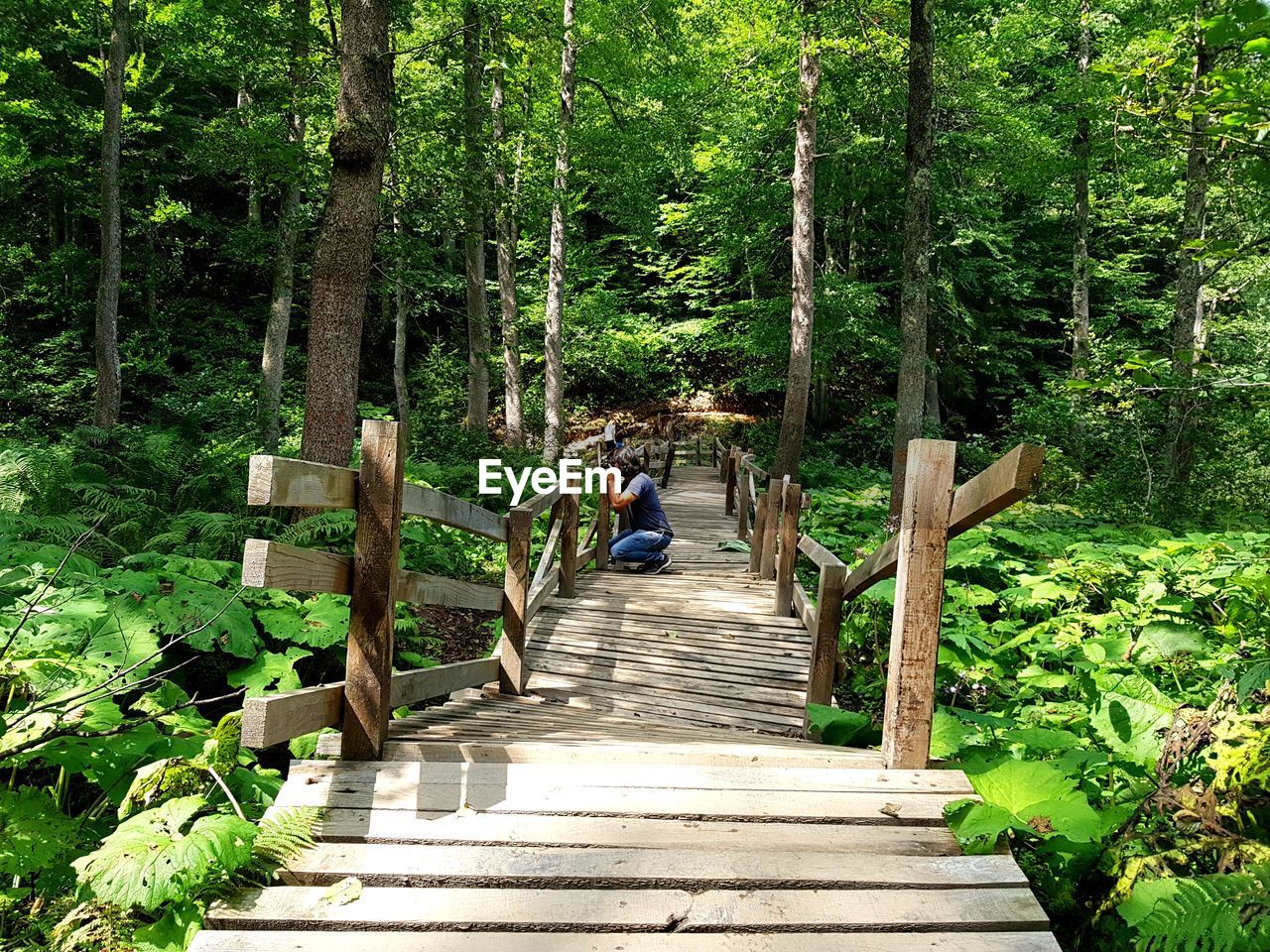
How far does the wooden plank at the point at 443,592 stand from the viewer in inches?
138

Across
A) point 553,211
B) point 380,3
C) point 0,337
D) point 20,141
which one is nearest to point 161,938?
point 380,3

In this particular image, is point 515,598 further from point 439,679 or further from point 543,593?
point 543,593

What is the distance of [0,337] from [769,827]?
21.0 meters

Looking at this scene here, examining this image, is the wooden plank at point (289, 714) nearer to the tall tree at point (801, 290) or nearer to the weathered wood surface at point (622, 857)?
the weathered wood surface at point (622, 857)

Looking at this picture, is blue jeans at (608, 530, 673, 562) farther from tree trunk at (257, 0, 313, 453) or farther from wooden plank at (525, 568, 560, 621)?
tree trunk at (257, 0, 313, 453)

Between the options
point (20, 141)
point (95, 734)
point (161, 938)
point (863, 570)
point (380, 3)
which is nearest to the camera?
point (161, 938)

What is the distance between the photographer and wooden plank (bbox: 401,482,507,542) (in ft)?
11.2

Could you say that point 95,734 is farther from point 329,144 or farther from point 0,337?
point 0,337

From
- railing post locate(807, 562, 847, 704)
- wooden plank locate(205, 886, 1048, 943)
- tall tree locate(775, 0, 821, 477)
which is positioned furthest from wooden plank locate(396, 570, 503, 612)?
tall tree locate(775, 0, 821, 477)

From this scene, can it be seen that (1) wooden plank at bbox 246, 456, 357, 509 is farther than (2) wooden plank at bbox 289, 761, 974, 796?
No

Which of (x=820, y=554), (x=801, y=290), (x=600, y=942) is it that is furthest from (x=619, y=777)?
(x=801, y=290)

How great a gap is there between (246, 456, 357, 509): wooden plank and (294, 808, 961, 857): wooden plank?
99 cm

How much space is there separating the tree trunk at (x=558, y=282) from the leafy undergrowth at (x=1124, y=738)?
10793 mm

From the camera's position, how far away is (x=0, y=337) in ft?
56.1
